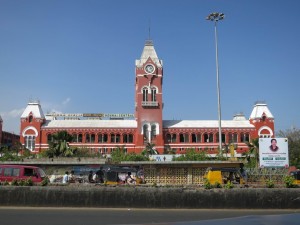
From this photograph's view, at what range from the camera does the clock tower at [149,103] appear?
65.4 m

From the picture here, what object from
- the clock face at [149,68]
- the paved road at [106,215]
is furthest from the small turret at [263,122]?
the paved road at [106,215]

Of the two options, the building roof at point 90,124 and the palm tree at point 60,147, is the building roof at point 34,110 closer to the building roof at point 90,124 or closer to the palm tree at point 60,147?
the building roof at point 90,124

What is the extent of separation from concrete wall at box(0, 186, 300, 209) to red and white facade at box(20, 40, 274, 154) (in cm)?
4899

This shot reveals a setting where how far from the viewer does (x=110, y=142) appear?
2650 inches

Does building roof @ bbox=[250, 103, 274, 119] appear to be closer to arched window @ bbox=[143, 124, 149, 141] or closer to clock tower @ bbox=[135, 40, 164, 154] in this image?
clock tower @ bbox=[135, 40, 164, 154]

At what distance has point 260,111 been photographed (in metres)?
69.3

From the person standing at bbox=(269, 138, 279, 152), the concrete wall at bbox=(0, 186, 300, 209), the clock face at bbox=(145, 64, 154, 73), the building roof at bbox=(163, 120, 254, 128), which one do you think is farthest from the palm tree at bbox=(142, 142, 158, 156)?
the concrete wall at bbox=(0, 186, 300, 209)

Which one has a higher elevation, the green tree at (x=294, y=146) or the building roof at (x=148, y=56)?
the building roof at (x=148, y=56)

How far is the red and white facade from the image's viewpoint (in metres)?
65.7

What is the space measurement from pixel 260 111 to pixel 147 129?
21.7 meters

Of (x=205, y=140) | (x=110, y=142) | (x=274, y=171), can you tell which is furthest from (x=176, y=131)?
(x=274, y=171)

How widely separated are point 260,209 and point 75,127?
55395mm

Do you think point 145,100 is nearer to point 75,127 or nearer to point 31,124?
point 75,127

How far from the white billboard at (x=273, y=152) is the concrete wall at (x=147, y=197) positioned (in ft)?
30.9
